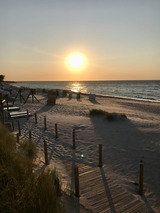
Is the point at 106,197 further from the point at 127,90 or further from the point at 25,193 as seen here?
the point at 127,90

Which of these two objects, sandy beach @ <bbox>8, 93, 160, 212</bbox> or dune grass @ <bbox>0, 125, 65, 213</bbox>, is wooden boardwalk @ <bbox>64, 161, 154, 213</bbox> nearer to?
sandy beach @ <bbox>8, 93, 160, 212</bbox>

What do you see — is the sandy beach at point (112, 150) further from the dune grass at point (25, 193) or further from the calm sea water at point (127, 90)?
the calm sea water at point (127, 90)


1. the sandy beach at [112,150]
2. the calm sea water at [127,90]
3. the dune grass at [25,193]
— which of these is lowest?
the calm sea water at [127,90]

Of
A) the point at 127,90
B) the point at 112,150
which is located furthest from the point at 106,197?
the point at 127,90

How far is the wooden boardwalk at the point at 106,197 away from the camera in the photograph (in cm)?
348

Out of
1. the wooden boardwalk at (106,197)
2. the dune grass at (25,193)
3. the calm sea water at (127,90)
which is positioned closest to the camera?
the dune grass at (25,193)

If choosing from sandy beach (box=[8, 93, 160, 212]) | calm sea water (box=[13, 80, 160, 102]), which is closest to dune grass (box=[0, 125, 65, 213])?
sandy beach (box=[8, 93, 160, 212])

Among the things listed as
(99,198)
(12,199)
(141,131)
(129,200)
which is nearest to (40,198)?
(12,199)

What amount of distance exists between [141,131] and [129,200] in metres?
6.14

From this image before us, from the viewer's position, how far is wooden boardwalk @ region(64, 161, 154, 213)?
3.48 m

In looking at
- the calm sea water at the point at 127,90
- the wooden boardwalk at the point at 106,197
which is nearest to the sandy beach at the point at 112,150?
the wooden boardwalk at the point at 106,197

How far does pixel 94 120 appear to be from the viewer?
475 inches

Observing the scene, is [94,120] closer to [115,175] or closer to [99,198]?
[115,175]

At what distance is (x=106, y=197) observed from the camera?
12.6 feet
